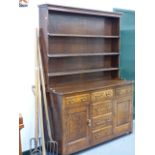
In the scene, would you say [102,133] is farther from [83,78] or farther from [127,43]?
[127,43]

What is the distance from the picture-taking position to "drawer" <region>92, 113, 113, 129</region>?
371 centimetres

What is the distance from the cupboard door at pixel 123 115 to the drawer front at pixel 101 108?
15 cm

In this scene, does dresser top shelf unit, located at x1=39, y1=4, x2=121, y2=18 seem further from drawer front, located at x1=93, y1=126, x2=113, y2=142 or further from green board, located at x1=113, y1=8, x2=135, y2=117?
drawer front, located at x1=93, y1=126, x2=113, y2=142

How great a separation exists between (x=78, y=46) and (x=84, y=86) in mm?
646

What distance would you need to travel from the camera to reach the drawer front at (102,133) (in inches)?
147

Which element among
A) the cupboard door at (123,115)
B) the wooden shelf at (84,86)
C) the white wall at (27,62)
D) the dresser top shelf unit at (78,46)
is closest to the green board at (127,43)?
the dresser top shelf unit at (78,46)

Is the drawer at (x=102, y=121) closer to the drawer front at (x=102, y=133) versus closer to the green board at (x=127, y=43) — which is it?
the drawer front at (x=102, y=133)

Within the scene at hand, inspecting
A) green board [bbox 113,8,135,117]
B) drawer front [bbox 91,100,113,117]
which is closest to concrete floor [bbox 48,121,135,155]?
drawer front [bbox 91,100,113,117]

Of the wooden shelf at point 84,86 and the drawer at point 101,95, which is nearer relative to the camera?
the wooden shelf at point 84,86

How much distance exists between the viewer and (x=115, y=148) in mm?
3768

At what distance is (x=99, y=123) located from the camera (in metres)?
3.78

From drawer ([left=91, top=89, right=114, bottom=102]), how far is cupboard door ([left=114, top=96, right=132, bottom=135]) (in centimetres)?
21
